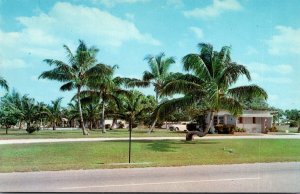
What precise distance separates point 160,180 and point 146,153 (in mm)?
10011

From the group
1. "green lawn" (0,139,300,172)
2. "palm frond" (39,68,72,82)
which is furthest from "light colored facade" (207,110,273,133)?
"green lawn" (0,139,300,172)

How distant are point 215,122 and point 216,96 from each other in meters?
27.3

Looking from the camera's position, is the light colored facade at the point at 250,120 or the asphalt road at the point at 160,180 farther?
the light colored facade at the point at 250,120

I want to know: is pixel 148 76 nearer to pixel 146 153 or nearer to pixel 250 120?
pixel 250 120

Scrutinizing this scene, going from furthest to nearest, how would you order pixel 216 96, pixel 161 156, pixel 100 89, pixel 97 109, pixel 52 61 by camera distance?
pixel 97 109 < pixel 100 89 < pixel 52 61 < pixel 216 96 < pixel 161 156

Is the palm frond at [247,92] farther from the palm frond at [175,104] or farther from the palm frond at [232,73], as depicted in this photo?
the palm frond at [175,104]

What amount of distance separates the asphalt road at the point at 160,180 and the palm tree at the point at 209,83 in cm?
1237

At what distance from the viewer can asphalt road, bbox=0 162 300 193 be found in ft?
33.0

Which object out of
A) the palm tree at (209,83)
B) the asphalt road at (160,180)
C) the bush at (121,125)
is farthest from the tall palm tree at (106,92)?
the bush at (121,125)

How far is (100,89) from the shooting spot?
4488 centimetres

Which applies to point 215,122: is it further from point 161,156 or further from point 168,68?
point 161,156

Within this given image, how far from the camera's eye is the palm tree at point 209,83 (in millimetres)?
26797

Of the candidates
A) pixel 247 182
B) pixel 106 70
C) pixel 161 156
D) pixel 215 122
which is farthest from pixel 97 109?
pixel 247 182

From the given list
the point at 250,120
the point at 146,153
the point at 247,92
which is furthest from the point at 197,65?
→ the point at 250,120
